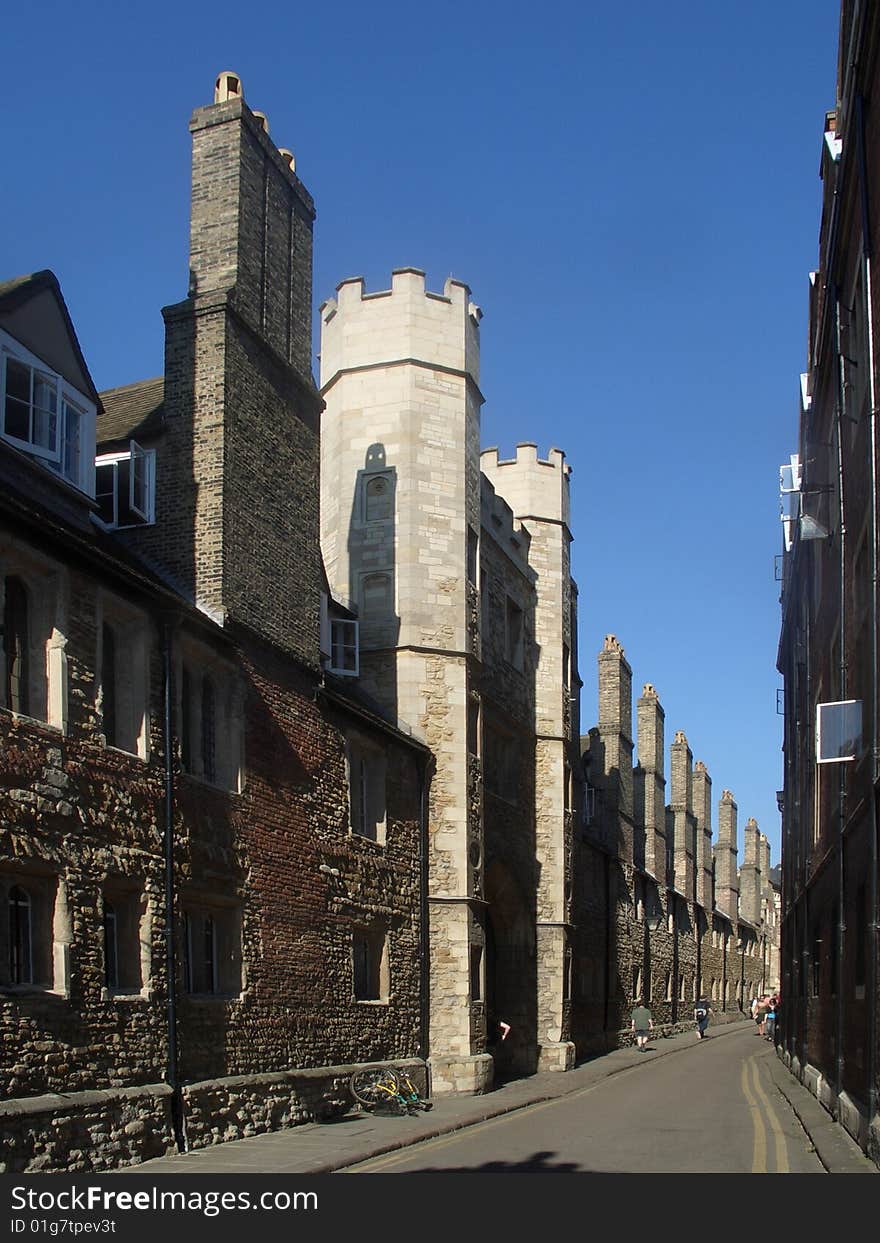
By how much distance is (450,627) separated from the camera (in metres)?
27.5

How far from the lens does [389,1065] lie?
73.6 ft

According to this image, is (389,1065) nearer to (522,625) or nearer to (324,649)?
(324,649)

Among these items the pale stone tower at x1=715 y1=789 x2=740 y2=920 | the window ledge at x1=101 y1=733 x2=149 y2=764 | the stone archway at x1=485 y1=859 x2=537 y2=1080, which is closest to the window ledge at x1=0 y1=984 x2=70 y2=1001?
the window ledge at x1=101 y1=733 x2=149 y2=764

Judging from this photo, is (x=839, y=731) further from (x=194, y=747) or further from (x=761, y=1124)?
(x=194, y=747)

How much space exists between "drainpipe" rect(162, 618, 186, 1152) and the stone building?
0.03 metres

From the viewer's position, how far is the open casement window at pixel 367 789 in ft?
74.8

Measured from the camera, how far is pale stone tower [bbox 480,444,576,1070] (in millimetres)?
34094

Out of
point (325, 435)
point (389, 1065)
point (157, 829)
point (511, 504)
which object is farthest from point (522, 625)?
point (157, 829)

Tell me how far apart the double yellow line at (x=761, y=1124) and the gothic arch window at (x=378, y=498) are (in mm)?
12302

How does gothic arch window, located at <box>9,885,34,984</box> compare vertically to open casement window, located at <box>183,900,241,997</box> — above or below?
above

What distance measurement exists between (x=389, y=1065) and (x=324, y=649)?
654cm

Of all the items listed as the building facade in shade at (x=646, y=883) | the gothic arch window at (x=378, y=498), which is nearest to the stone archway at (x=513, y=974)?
the building facade in shade at (x=646, y=883)

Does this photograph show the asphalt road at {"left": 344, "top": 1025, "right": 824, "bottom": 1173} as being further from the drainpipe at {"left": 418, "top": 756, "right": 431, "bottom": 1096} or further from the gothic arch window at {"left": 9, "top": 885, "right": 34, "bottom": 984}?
the gothic arch window at {"left": 9, "top": 885, "right": 34, "bottom": 984}

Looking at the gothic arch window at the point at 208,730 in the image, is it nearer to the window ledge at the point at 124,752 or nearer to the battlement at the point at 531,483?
the window ledge at the point at 124,752
